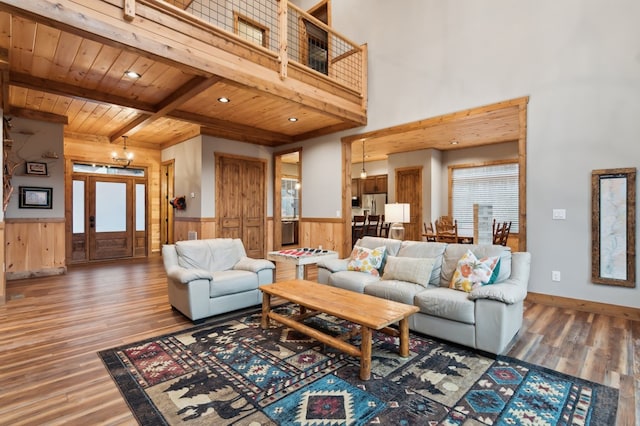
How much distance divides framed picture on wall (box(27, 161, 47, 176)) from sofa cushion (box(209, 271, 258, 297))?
4.35 m

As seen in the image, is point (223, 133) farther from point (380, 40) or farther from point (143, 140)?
point (380, 40)

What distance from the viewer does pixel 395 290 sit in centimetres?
321

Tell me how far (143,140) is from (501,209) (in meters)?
8.72

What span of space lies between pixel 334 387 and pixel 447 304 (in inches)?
49.8

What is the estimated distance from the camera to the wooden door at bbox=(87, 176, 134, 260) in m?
7.41

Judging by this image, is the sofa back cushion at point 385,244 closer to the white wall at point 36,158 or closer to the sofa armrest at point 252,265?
the sofa armrest at point 252,265

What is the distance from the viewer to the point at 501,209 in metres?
7.68

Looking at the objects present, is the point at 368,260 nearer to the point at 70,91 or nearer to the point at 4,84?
the point at 70,91

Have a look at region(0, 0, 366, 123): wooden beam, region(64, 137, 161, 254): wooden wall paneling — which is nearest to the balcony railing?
region(0, 0, 366, 123): wooden beam

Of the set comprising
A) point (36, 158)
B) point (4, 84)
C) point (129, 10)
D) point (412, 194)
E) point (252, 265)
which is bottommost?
point (252, 265)

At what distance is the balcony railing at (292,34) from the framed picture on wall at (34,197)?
13.3ft

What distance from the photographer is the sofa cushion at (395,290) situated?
312cm

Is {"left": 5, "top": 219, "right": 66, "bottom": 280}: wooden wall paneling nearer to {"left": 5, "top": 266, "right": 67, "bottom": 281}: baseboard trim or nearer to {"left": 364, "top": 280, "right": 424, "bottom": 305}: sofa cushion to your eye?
{"left": 5, "top": 266, "right": 67, "bottom": 281}: baseboard trim

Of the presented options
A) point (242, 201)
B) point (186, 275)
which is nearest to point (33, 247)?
point (242, 201)
